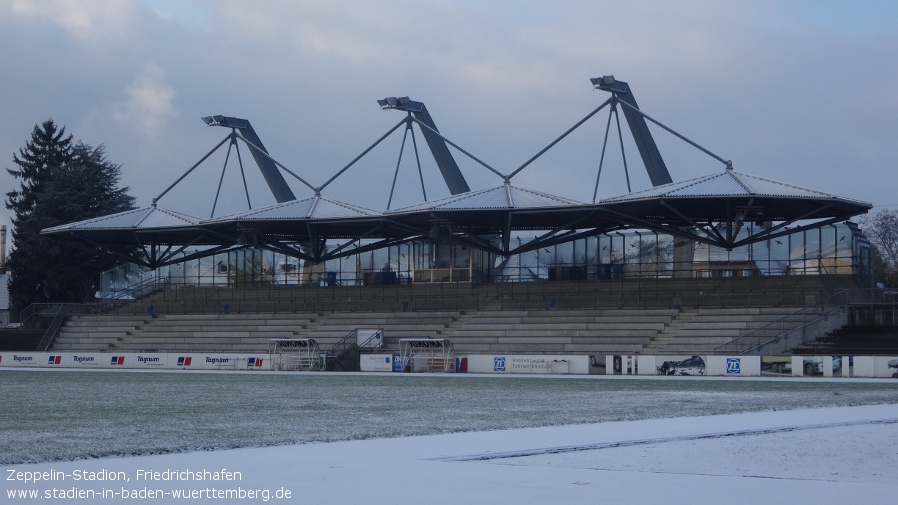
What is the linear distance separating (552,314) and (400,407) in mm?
40488

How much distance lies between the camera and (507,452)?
1496cm

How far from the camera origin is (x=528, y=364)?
5406cm

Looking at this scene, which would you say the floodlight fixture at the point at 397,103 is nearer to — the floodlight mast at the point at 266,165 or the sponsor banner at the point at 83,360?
the floodlight mast at the point at 266,165

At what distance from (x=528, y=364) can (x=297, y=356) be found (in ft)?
41.6

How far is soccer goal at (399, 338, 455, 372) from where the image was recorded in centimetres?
5675

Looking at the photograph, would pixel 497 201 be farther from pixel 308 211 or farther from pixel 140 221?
pixel 140 221

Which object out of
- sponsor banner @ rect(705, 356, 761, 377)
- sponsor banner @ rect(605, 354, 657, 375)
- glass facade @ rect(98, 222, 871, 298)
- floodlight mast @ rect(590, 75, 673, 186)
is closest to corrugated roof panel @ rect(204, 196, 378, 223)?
glass facade @ rect(98, 222, 871, 298)

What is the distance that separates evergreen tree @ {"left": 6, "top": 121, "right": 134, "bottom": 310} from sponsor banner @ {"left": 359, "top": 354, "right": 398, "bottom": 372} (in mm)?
40990

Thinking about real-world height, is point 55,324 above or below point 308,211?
below

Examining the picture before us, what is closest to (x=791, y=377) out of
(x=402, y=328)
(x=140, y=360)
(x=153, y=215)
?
(x=402, y=328)

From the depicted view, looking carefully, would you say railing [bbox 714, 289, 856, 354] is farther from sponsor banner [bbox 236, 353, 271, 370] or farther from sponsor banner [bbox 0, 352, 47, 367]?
sponsor banner [bbox 0, 352, 47, 367]

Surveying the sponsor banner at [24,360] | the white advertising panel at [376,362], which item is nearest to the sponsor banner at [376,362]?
the white advertising panel at [376,362]

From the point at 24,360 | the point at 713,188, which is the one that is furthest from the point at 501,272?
the point at 24,360

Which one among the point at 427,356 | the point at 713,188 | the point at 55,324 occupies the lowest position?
the point at 427,356
